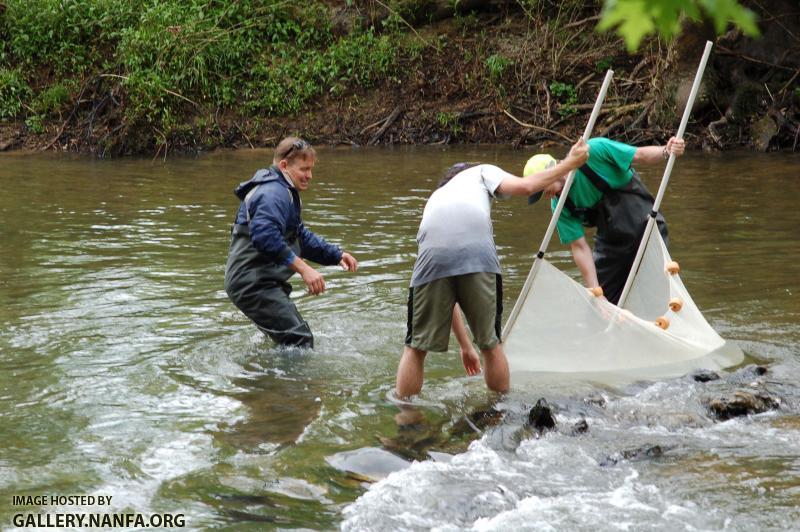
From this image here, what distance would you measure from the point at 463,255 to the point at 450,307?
1.10 feet

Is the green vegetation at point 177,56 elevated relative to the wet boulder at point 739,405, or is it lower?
elevated

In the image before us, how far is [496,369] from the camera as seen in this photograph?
601cm

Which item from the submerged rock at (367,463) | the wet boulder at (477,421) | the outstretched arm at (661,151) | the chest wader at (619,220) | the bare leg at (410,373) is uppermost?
the outstretched arm at (661,151)

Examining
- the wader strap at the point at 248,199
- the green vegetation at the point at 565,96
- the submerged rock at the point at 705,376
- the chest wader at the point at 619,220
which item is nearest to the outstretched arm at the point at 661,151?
the chest wader at the point at 619,220

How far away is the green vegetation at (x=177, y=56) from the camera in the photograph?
20.3 meters

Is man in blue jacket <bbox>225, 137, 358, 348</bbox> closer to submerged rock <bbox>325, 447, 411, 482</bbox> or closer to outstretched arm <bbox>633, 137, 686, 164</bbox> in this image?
submerged rock <bbox>325, 447, 411, 482</bbox>

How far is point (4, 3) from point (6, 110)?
2.83m

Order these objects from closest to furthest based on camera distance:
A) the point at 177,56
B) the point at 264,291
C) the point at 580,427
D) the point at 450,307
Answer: the point at 580,427
the point at 450,307
the point at 264,291
the point at 177,56

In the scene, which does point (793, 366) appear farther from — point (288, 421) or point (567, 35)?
point (567, 35)

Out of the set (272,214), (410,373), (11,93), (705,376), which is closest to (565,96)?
(11,93)

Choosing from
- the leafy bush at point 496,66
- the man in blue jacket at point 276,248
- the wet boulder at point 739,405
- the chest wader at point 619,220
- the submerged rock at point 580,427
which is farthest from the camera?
the leafy bush at point 496,66

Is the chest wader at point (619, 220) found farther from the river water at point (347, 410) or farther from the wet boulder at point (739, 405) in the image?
the wet boulder at point (739, 405)

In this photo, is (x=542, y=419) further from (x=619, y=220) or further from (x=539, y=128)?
(x=539, y=128)

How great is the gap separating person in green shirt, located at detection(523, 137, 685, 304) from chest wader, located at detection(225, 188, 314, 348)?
1.85 metres
